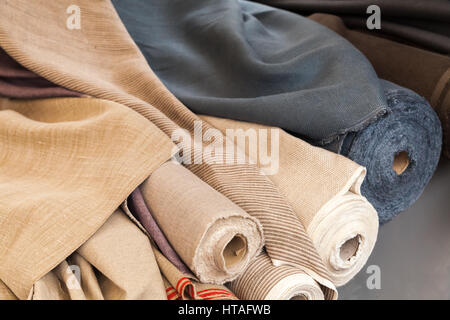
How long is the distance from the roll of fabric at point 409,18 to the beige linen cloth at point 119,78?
20.3 inches

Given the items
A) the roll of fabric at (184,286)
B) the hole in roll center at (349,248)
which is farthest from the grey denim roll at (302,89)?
the roll of fabric at (184,286)

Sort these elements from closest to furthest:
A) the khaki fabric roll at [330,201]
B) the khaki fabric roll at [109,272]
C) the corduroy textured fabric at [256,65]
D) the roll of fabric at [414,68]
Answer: the khaki fabric roll at [109,272]
the khaki fabric roll at [330,201]
the corduroy textured fabric at [256,65]
the roll of fabric at [414,68]

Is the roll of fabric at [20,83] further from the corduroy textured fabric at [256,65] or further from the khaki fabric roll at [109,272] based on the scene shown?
the khaki fabric roll at [109,272]

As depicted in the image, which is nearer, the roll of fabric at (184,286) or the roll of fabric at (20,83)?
the roll of fabric at (184,286)

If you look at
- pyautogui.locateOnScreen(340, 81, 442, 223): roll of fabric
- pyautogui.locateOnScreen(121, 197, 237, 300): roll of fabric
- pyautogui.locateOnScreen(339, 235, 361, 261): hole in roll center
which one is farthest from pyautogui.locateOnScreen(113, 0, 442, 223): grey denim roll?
pyautogui.locateOnScreen(121, 197, 237, 300): roll of fabric

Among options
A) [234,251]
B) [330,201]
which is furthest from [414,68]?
[234,251]

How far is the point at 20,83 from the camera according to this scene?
0.93 meters

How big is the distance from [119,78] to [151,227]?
0.40 metres

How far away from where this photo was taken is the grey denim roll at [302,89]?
80cm

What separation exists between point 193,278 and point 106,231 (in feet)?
0.45

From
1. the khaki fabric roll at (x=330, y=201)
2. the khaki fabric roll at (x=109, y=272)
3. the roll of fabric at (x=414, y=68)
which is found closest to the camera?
the khaki fabric roll at (x=109, y=272)

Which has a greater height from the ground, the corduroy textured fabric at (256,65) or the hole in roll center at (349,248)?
the corduroy textured fabric at (256,65)

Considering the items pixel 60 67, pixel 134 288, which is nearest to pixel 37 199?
pixel 134 288

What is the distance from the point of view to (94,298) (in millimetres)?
570
